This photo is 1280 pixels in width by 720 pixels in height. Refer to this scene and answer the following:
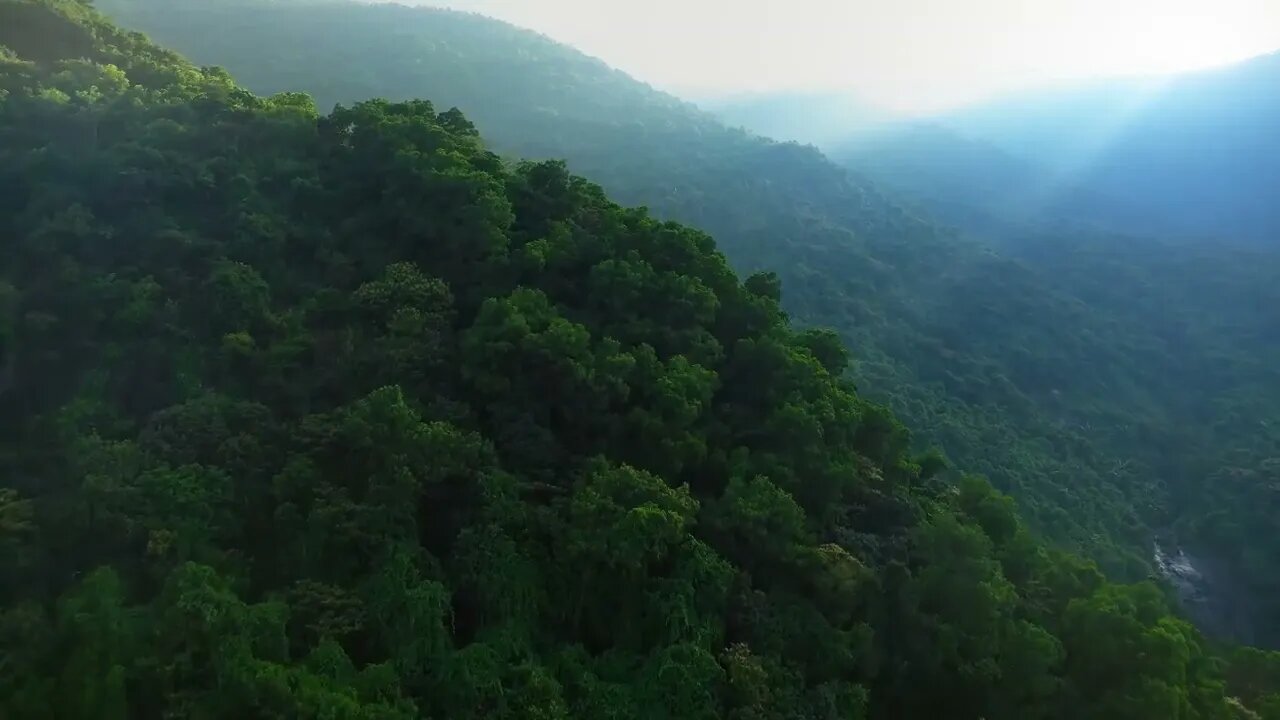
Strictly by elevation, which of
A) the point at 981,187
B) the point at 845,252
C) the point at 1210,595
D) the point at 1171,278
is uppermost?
the point at 981,187

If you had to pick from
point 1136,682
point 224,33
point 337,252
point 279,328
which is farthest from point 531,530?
point 224,33

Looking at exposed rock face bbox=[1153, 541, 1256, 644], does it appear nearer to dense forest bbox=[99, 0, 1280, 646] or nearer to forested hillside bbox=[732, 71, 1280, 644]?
forested hillside bbox=[732, 71, 1280, 644]

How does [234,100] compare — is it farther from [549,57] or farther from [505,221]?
[549,57]

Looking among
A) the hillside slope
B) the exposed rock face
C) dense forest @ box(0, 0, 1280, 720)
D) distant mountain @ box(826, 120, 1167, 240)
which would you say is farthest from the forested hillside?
dense forest @ box(0, 0, 1280, 720)

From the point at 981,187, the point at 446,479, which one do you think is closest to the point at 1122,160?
the point at 981,187

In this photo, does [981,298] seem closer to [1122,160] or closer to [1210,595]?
[1210,595]

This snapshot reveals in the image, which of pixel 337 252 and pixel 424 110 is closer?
pixel 337 252
